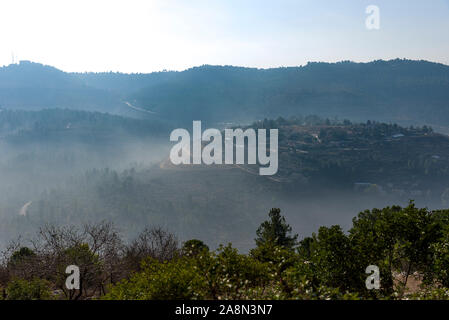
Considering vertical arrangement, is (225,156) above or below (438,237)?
below

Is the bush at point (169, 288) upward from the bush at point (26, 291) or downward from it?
upward

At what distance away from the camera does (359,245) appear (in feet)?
47.7

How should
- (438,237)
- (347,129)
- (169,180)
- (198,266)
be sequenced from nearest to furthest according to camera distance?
(198,266)
(438,237)
(169,180)
(347,129)

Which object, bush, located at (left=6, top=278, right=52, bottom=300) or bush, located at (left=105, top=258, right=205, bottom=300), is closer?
bush, located at (left=105, top=258, right=205, bottom=300)

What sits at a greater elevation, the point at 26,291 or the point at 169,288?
the point at 169,288

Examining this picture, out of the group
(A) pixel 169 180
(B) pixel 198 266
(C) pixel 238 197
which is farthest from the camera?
(A) pixel 169 180

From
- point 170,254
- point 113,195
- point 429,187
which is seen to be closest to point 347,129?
point 429,187

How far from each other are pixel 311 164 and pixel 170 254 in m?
143

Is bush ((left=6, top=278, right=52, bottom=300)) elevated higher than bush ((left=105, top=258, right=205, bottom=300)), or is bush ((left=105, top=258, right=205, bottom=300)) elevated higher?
bush ((left=105, top=258, right=205, bottom=300))

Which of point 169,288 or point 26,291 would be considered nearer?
point 169,288

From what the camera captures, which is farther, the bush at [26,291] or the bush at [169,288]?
the bush at [26,291]

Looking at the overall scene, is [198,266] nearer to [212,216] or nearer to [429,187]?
[212,216]
